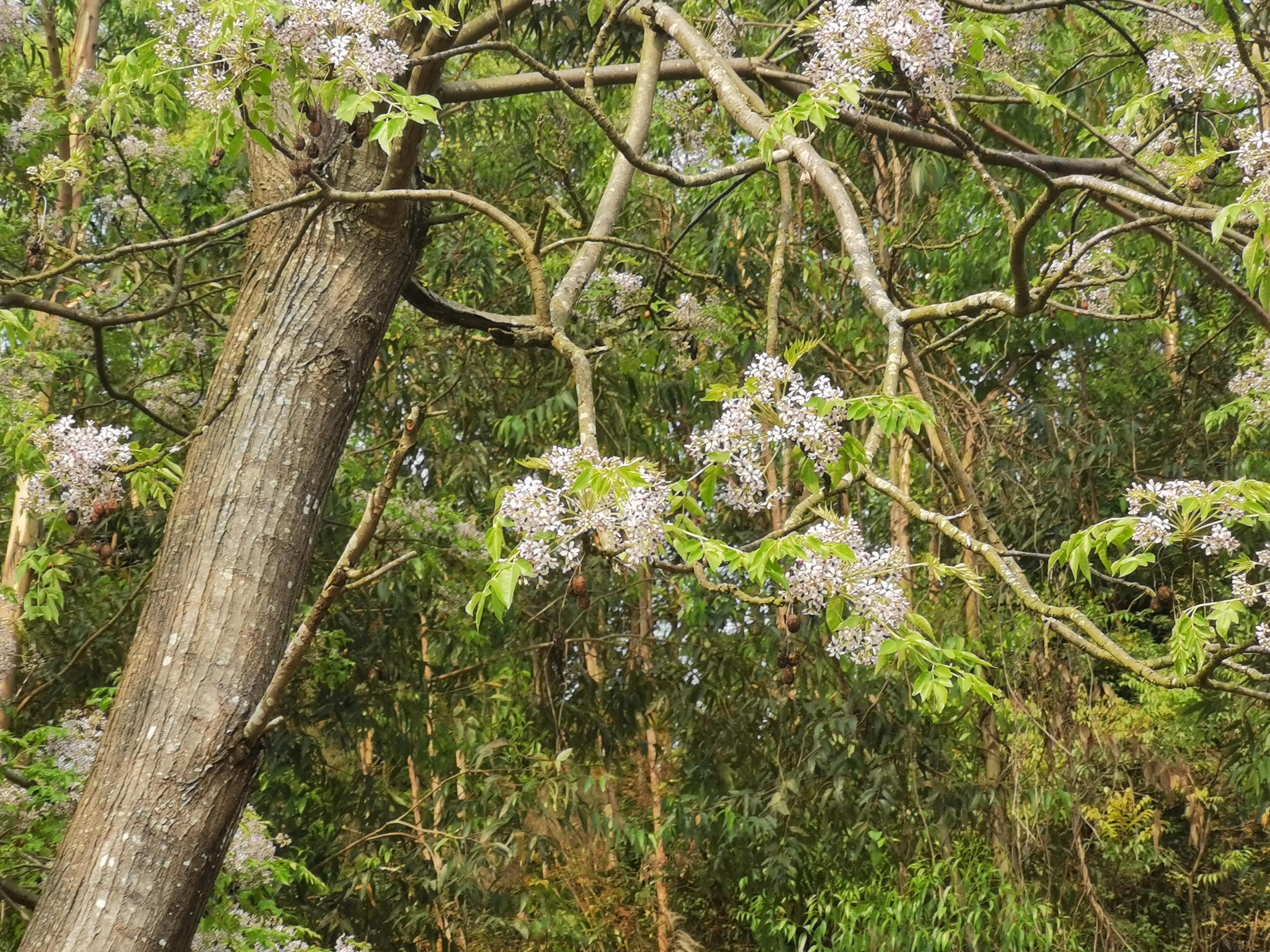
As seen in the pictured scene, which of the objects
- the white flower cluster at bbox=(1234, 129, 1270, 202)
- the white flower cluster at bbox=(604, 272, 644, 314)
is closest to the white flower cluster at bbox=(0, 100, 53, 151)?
the white flower cluster at bbox=(604, 272, 644, 314)

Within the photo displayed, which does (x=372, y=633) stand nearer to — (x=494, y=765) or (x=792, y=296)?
(x=494, y=765)

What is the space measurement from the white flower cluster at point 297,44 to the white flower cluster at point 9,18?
303 centimetres

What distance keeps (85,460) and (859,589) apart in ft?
4.36

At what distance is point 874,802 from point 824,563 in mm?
3998

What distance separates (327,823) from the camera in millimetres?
5609

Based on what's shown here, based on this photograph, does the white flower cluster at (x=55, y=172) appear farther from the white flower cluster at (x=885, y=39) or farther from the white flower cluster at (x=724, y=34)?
the white flower cluster at (x=885, y=39)

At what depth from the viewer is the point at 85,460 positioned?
2.08 meters

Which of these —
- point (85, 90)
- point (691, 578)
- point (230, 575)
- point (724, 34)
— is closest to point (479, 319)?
point (230, 575)

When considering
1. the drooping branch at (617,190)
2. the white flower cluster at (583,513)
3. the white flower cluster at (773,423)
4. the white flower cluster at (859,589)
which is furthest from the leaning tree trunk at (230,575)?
the white flower cluster at (859,589)

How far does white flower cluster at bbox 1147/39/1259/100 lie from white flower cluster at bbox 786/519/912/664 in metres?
1.80

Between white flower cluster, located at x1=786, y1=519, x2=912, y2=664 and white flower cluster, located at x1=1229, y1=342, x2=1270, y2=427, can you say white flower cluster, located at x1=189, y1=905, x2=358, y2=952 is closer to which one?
white flower cluster, located at x1=786, y1=519, x2=912, y2=664

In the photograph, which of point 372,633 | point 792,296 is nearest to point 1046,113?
point 792,296

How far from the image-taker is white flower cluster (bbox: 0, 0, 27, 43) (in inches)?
176

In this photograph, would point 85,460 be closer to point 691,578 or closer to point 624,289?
point 624,289
